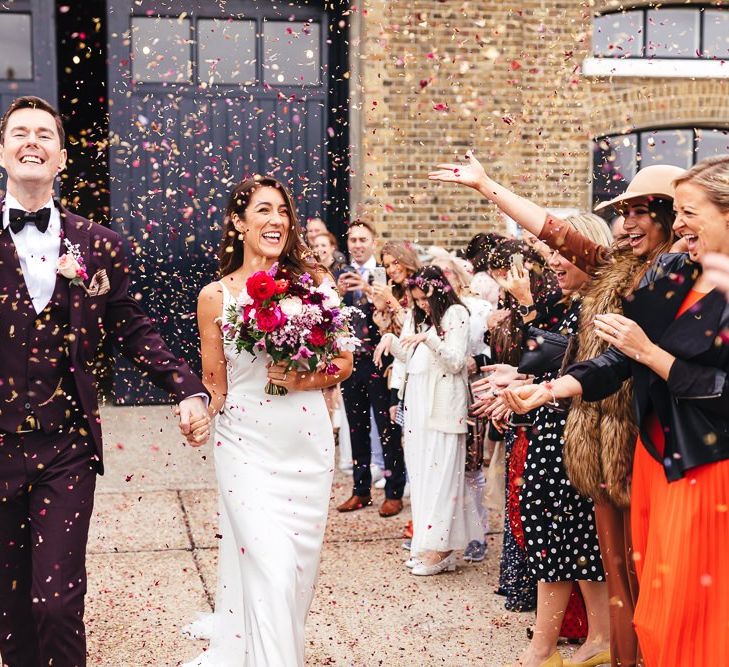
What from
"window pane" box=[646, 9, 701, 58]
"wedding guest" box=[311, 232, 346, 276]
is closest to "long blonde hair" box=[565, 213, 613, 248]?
"wedding guest" box=[311, 232, 346, 276]

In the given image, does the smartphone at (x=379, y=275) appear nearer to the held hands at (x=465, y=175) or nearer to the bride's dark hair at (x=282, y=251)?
the bride's dark hair at (x=282, y=251)

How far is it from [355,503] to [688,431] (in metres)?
4.32

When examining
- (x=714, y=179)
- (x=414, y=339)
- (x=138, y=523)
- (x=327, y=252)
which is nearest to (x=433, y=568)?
(x=414, y=339)

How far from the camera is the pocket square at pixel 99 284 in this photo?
11.9 ft

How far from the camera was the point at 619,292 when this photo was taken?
3.96 metres

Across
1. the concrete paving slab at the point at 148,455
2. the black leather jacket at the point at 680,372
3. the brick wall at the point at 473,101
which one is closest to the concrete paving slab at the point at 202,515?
the concrete paving slab at the point at 148,455

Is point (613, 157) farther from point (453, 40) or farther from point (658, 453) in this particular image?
point (658, 453)

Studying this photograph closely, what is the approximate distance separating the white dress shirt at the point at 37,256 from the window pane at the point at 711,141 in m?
9.98

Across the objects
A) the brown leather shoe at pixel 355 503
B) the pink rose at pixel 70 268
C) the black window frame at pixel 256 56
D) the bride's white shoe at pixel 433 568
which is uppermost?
the black window frame at pixel 256 56

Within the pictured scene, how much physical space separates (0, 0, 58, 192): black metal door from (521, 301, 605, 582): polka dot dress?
26.8 ft

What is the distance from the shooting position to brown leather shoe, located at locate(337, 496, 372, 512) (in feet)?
24.0

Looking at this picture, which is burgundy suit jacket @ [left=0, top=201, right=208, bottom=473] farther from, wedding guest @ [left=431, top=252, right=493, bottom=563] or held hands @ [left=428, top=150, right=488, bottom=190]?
wedding guest @ [left=431, top=252, right=493, bottom=563]

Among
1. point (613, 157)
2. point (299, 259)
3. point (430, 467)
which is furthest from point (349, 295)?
point (613, 157)

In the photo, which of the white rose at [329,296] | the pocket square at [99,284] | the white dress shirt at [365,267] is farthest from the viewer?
the white dress shirt at [365,267]
